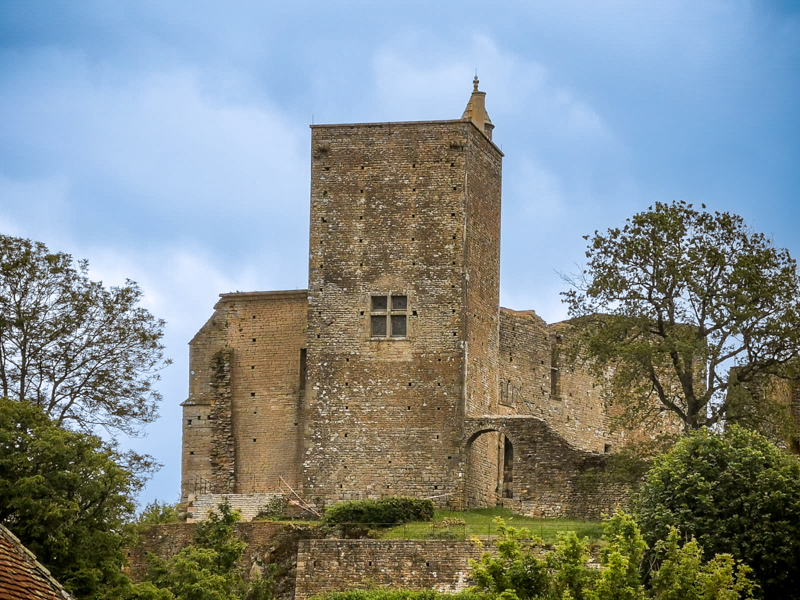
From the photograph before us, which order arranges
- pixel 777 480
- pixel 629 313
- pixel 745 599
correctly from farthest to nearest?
pixel 629 313 → pixel 777 480 → pixel 745 599

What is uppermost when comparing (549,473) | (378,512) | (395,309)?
(395,309)

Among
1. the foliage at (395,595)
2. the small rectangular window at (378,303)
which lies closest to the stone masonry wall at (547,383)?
the small rectangular window at (378,303)

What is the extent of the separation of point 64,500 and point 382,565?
8781 mm

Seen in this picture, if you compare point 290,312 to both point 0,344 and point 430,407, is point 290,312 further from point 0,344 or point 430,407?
point 0,344

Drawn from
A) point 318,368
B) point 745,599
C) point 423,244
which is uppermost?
point 423,244

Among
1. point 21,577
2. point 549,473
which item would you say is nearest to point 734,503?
point 549,473

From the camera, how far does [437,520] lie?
152 feet

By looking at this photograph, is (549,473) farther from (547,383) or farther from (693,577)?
(693,577)

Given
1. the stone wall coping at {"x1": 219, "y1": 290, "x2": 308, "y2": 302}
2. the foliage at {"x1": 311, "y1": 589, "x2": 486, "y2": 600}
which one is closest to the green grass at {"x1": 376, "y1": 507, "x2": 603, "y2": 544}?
the foliage at {"x1": 311, "y1": 589, "x2": 486, "y2": 600}

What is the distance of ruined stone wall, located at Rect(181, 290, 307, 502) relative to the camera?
51.9m

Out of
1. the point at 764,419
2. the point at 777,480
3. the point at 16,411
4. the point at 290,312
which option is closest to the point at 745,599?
the point at 777,480

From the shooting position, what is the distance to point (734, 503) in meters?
38.2

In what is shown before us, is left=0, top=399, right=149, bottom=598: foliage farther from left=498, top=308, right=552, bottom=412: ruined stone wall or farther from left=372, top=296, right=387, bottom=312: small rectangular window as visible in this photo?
left=498, top=308, right=552, bottom=412: ruined stone wall

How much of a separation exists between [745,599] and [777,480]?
12.4 ft
